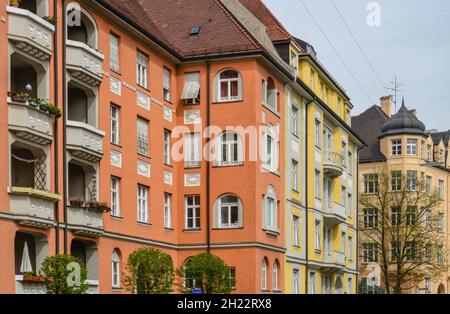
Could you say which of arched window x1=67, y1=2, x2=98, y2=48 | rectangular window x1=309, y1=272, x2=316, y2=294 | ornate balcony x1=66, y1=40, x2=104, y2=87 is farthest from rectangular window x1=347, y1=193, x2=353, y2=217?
ornate balcony x1=66, y1=40, x2=104, y2=87

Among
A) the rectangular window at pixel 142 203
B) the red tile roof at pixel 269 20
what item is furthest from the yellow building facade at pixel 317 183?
the rectangular window at pixel 142 203

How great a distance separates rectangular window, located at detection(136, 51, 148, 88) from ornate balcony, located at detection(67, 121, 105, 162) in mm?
5527

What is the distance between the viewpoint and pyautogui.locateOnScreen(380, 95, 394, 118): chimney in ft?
274

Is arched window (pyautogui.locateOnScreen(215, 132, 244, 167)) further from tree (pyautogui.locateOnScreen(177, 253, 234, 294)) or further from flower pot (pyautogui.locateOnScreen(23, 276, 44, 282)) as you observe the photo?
flower pot (pyautogui.locateOnScreen(23, 276, 44, 282))

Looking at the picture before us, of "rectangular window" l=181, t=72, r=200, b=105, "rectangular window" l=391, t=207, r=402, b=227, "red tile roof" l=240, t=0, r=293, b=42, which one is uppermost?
"red tile roof" l=240, t=0, r=293, b=42

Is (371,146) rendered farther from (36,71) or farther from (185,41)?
(36,71)

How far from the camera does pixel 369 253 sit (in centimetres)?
7150

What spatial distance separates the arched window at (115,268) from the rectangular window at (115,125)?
428 centimetres

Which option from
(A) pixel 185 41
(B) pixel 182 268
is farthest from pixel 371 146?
(B) pixel 182 268

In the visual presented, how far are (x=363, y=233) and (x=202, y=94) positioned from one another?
35.2 metres

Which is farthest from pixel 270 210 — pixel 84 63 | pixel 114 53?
pixel 84 63

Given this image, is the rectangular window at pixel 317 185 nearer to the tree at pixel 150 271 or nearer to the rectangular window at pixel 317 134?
the rectangular window at pixel 317 134

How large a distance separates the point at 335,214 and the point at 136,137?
2042 centimetres

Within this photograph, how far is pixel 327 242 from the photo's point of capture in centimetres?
5112
